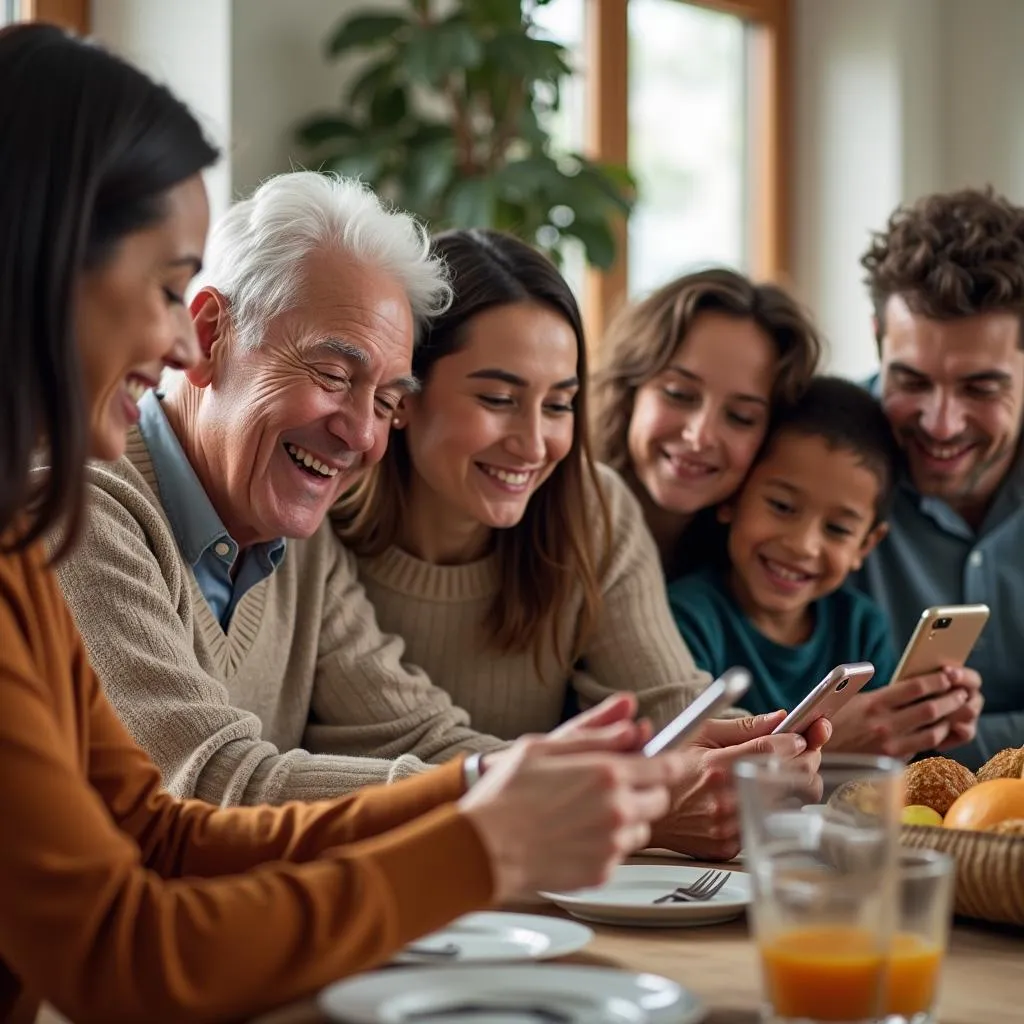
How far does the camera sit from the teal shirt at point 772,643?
2.54m

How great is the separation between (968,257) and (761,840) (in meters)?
1.96

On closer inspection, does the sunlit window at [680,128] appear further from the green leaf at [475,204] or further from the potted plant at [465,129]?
the green leaf at [475,204]

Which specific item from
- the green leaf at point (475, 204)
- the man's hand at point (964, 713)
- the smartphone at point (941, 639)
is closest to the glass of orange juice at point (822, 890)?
the smartphone at point (941, 639)

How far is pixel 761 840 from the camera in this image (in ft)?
3.18

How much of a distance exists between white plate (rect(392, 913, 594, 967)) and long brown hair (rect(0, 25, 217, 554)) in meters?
0.41

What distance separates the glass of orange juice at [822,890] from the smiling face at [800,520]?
1.59 metres

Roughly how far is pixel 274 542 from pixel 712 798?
71cm

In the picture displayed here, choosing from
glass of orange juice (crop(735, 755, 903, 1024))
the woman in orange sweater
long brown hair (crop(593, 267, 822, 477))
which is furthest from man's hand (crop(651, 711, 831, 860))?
long brown hair (crop(593, 267, 822, 477))

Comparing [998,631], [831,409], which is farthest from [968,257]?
[998,631]

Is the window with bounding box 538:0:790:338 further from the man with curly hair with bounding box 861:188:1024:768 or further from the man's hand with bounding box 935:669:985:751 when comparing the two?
the man's hand with bounding box 935:669:985:751

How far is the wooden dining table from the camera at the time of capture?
1.06 m

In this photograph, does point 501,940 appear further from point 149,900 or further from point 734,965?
point 149,900

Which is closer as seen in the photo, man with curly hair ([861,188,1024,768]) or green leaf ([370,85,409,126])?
man with curly hair ([861,188,1024,768])

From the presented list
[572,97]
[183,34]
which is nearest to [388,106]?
[183,34]
